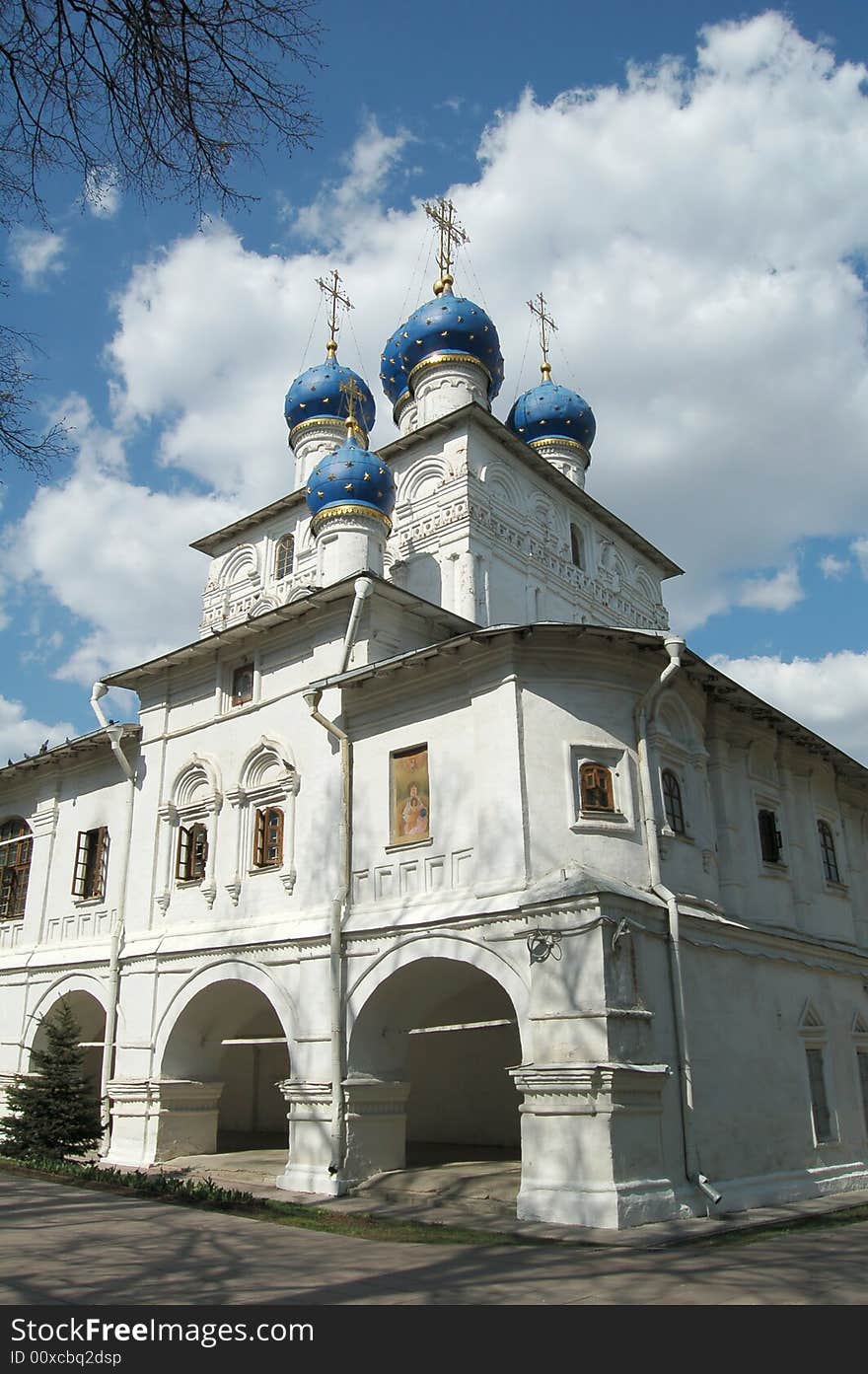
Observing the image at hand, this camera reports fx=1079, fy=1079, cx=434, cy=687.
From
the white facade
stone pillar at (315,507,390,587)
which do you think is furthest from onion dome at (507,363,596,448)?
stone pillar at (315,507,390,587)

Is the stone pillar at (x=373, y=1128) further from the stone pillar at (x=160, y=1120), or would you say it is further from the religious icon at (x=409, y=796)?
the stone pillar at (x=160, y=1120)

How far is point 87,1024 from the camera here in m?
16.6

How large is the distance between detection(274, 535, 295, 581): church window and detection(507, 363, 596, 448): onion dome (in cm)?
495

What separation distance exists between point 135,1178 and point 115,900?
5.01m

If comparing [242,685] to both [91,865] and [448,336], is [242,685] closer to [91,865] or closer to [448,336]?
[91,865]

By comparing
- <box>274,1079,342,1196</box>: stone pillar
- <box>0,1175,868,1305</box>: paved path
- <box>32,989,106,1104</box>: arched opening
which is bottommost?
<box>0,1175,868,1305</box>: paved path

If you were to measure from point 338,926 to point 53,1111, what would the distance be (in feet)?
14.6

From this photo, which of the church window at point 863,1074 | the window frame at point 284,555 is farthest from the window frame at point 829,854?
the window frame at point 284,555

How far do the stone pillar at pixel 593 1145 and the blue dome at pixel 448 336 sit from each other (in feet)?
45.5

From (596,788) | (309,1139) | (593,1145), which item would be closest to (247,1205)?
(309,1139)

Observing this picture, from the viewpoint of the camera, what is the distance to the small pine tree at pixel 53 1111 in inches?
499

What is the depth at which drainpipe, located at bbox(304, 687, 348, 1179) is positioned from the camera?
11.0 m

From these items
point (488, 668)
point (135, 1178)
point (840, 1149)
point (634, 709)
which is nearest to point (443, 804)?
point (488, 668)

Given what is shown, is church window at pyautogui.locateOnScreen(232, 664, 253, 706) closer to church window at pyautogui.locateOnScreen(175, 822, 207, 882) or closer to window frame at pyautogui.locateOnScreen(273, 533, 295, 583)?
church window at pyautogui.locateOnScreen(175, 822, 207, 882)
